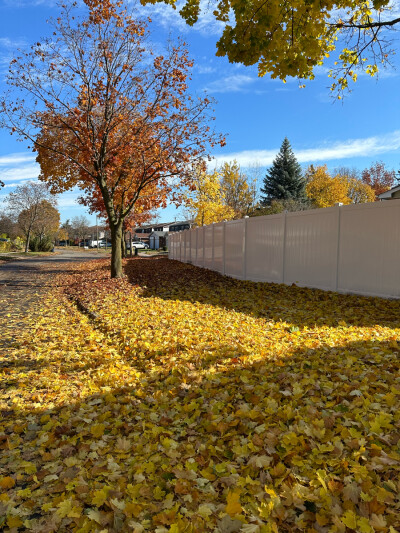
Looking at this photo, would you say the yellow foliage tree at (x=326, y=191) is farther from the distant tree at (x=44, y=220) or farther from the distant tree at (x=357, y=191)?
the distant tree at (x=44, y=220)

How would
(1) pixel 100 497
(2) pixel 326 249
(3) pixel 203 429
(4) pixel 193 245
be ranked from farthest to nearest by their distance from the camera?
(4) pixel 193 245, (2) pixel 326 249, (3) pixel 203 429, (1) pixel 100 497

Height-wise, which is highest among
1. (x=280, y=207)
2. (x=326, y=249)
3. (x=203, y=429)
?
(x=280, y=207)

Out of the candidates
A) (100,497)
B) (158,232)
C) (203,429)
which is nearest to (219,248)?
(203,429)

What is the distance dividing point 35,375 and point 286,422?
10.8ft

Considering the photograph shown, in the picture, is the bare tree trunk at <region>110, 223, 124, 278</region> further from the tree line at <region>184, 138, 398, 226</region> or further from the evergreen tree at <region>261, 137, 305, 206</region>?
the evergreen tree at <region>261, 137, 305, 206</region>

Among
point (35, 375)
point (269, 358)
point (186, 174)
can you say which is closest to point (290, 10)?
point (269, 358)

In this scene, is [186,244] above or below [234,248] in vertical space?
above

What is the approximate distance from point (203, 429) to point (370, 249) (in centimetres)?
670

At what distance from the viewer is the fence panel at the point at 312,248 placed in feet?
30.4

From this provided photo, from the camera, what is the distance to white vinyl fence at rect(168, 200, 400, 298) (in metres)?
8.12

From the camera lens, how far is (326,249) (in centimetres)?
938

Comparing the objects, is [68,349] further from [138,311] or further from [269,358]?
[269,358]

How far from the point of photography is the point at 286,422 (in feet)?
9.98

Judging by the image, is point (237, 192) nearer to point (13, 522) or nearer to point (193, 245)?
point (193, 245)
